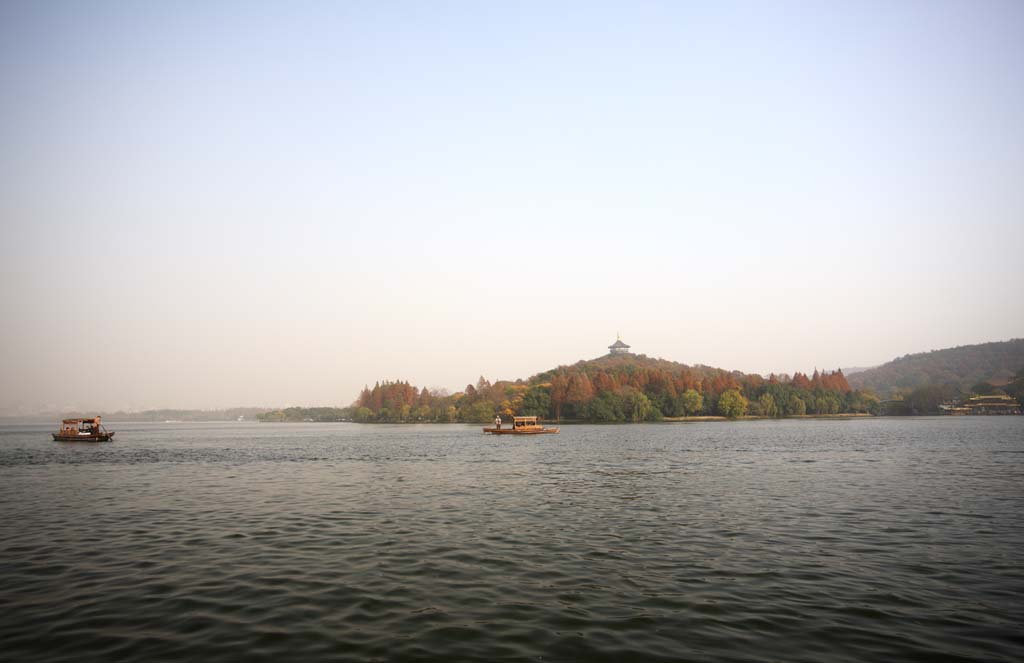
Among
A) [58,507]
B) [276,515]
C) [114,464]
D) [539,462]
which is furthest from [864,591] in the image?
[114,464]

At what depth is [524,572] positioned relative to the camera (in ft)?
58.9

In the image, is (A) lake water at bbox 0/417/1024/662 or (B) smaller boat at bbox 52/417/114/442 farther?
(B) smaller boat at bbox 52/417/114/442

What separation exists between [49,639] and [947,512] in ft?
115

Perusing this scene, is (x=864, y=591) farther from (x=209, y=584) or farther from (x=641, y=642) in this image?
(x=209, y=584)

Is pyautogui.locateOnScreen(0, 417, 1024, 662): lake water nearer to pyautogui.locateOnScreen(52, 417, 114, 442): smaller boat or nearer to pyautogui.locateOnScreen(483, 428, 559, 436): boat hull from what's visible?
pyautogui.locateOnScreen(52, 417, 114, 442): smaller boat

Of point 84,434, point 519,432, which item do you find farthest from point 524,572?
point 84,434

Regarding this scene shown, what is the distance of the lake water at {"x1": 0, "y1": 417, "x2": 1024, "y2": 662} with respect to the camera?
486 inches

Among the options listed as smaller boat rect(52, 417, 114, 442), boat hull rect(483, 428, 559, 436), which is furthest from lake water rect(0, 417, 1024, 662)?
boat hull rect(483, 428, 559, 436)

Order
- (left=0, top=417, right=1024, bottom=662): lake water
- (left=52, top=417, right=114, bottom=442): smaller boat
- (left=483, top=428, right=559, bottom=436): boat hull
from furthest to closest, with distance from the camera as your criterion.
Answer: (left=483, top=428, right=559, bottom=436): boat hull → (left=52, top=417, right=114, bottom=442): smaller boat → (left=0, top=417, right=1024, bottom=662): lake water

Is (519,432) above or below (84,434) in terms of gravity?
below

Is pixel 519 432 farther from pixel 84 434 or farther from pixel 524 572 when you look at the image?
pixel 524 572

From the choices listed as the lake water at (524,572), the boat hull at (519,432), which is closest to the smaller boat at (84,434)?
the boat hull at (519,432)

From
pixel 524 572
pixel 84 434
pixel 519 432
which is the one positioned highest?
Answer: pixel 84 434

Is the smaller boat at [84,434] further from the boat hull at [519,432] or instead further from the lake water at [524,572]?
the lake water at [524,572]
